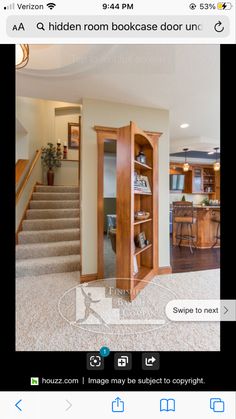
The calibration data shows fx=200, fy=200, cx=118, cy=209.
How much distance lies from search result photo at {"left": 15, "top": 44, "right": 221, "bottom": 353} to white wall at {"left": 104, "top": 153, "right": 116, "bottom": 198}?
1.28m

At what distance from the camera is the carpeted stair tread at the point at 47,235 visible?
8.64 feet

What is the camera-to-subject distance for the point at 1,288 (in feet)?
1.45

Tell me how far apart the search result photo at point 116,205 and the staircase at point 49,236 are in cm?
1

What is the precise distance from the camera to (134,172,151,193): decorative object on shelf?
2.03m

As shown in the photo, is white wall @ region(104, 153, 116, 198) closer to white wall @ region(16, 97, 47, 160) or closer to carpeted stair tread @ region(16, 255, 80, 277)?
white wall @ region(16, 97, 47, 160)

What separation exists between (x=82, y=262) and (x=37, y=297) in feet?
2.11

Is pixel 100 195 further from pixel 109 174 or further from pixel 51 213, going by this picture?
pixel 109 174

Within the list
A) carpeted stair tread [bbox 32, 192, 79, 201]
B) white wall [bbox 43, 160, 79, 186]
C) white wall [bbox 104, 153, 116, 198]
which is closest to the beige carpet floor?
carpeted stair tread [bbox 32, 192, 79, 201]
